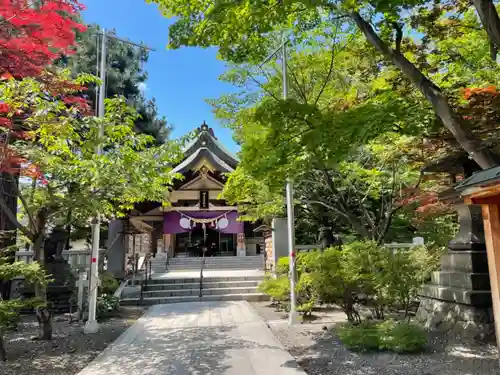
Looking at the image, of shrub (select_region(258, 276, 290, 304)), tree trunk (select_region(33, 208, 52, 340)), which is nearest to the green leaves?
tree trunk (select_region(33, 208, 52, 340))

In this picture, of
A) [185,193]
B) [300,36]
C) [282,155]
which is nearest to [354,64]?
[300,36]

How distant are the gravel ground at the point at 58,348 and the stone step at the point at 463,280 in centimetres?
623

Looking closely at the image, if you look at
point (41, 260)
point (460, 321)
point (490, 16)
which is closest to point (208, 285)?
point (41, 260)

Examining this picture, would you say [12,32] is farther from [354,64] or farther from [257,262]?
[257,262]

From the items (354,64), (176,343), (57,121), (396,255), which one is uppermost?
(354,64)

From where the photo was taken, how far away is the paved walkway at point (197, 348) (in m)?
4.87

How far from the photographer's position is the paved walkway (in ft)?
16.0

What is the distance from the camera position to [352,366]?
15.9 feet

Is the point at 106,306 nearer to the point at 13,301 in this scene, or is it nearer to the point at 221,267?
the point at 13,301

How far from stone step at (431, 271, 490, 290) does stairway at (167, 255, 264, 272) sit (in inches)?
419

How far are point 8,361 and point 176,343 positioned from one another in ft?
8.32

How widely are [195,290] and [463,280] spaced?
825 centimetres

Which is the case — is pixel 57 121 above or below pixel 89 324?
above

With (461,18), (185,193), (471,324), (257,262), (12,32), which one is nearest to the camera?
(12,32)
